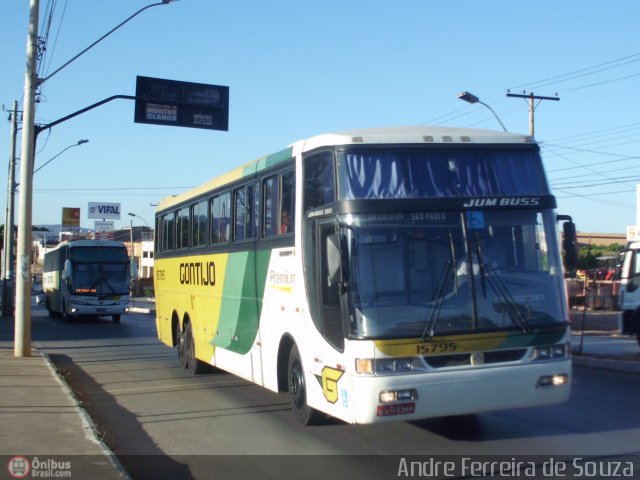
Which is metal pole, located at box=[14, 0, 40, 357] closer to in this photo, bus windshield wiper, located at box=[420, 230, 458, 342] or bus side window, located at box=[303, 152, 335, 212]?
bus side window, located at box=[303, 152, 335, 212]

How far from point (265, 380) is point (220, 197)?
3.47 meters

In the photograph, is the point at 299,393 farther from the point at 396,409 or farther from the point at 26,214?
the point at 26,214

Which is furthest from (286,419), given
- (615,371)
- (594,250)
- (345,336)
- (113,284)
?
(594,250)

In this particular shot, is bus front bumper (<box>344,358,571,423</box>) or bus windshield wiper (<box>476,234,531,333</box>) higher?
bus windshield wiper (<box>476,234,531,333</box>)

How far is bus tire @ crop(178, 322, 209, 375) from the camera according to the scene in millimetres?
14898

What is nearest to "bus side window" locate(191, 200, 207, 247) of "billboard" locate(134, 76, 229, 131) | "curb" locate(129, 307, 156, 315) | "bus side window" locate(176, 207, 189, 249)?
"bus side window" locate(176, 207, 189, 249)

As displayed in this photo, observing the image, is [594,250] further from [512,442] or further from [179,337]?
[512,442]

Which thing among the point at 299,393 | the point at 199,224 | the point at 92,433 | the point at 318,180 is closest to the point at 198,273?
the point at 199,224

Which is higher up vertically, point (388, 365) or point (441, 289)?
point (441, 289)

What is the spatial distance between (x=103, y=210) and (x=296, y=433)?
72.3 m

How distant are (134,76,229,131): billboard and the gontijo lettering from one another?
20.4 ft

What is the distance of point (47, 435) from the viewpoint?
866cm

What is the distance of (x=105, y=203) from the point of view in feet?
258
